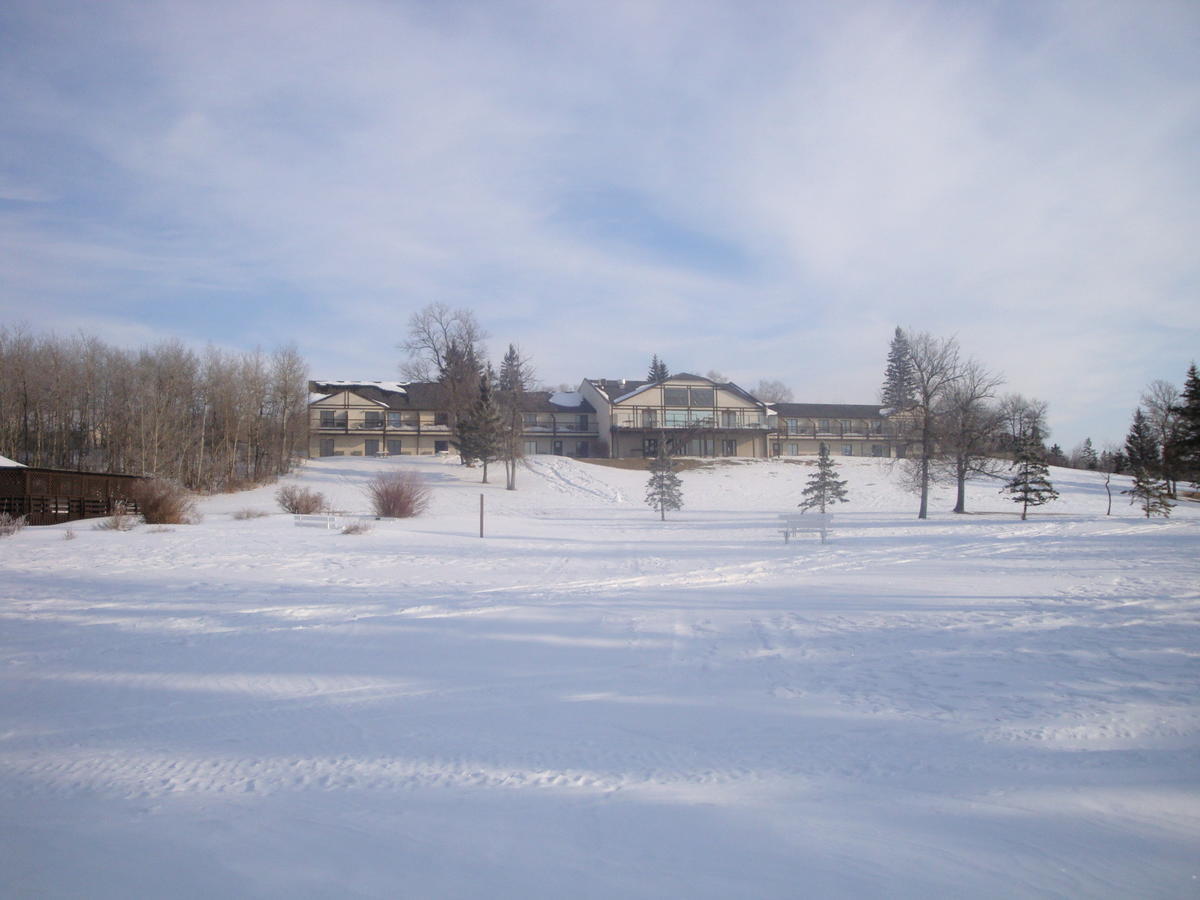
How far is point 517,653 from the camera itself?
26.6 feet

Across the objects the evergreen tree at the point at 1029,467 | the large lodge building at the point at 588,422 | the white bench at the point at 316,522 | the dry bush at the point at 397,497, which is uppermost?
the large lodge building at the point at 588,422

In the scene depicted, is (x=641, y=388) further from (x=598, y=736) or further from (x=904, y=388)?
(x=598, y=736)

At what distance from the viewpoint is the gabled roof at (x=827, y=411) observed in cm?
7231

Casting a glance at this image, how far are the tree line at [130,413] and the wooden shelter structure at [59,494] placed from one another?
37.3 feet

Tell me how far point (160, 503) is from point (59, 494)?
23.0 ft

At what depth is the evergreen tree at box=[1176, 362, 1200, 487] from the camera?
33781mm

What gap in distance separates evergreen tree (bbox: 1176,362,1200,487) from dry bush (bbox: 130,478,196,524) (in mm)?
41680

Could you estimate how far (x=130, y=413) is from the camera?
4144 centimetres

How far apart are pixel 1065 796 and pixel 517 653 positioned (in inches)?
206

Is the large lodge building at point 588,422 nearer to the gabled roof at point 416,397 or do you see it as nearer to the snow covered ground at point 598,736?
the gabled roof at point 416,397

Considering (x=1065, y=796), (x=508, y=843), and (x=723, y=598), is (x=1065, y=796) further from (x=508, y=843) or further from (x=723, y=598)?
(x=723, y=598)

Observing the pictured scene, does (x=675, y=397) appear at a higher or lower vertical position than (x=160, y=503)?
higher

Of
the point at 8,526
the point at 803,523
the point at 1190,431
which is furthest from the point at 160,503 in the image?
the point at 1190,431

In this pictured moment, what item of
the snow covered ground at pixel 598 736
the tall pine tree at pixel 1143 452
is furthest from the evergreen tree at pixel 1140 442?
the snow covered ground at pixel 598 736
